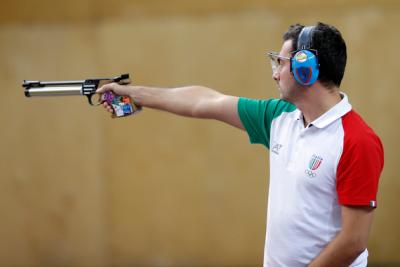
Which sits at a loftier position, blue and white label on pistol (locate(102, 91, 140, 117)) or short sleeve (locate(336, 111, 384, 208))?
blue and white label on pistol (locate(102, 91, 140, 117))

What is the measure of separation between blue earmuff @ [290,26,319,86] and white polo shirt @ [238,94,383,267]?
0.45ft

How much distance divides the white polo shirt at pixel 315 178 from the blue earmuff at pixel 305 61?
0.14 m

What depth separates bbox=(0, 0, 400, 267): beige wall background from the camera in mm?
3670

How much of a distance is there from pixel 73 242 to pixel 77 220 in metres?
0.17

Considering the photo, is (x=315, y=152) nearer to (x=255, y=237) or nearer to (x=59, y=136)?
(x=255, y=237)

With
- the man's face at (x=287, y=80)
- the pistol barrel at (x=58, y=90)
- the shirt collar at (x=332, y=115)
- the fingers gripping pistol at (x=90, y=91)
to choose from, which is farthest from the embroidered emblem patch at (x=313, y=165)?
the pistol barrel at (x=58, y=90)

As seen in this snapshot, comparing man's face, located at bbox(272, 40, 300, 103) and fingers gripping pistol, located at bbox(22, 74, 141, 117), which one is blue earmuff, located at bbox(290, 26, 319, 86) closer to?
man's face, located at bbox(272, 40, 300, 103)

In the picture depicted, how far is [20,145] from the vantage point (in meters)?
4.02

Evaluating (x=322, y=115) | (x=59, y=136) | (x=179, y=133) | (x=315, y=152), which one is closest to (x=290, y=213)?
(x=315, y=152)

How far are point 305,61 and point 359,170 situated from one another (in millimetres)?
397

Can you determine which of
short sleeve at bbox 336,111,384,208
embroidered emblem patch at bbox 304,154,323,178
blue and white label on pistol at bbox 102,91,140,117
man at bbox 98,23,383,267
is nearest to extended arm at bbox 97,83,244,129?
blue and white label on pistol at bbox 102,91,140,117

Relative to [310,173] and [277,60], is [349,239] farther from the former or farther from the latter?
[277,60]

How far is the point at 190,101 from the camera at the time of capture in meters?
2.29

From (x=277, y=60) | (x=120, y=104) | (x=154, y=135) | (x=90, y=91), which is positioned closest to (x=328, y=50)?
(x=277, y=60)
